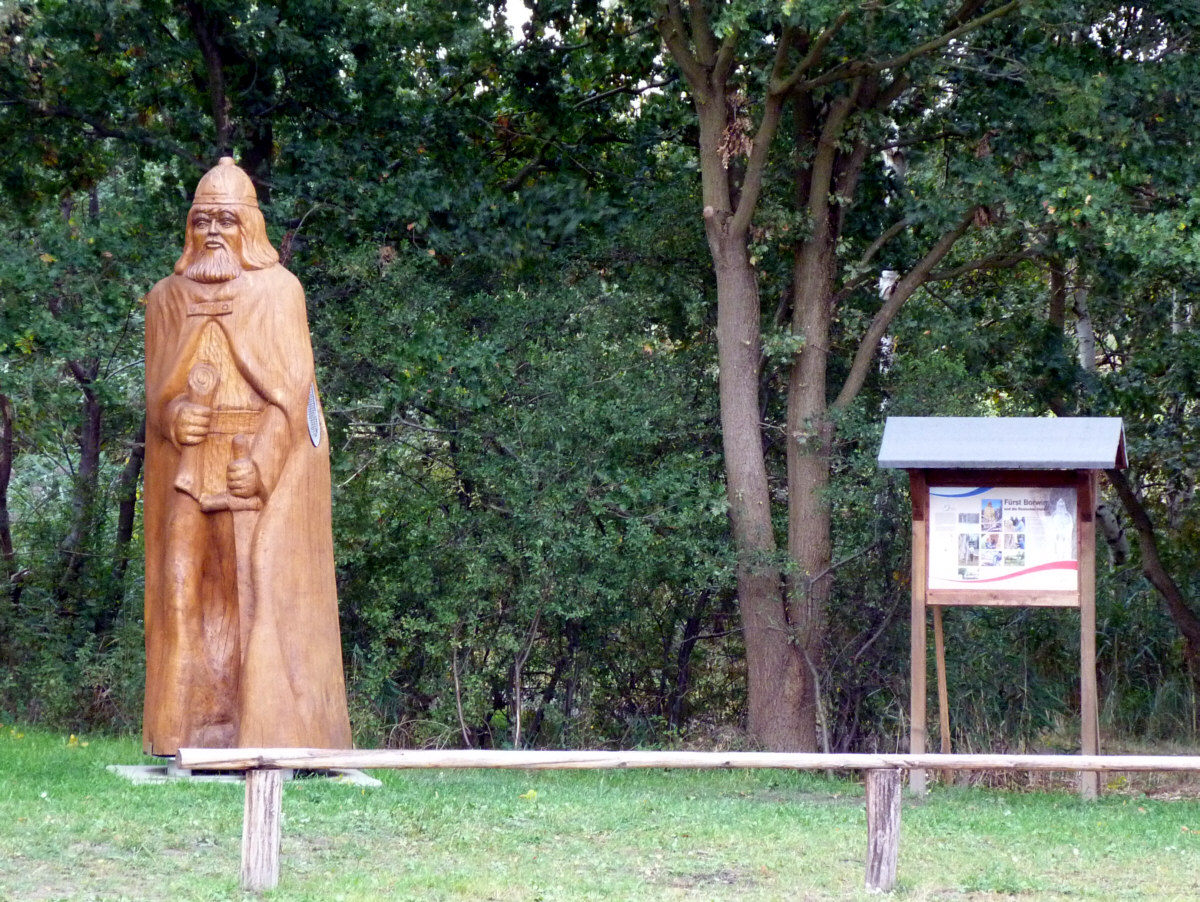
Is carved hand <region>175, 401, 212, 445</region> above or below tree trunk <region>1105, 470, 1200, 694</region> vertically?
above

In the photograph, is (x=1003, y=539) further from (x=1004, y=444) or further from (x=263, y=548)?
(x=263, y=548)

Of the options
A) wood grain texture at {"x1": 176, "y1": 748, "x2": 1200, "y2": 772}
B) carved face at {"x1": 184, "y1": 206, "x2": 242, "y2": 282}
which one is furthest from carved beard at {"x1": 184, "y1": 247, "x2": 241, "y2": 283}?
wood grain texture at {"x1": 176, "y1": 748, "x2": 1200, "y2": 772}

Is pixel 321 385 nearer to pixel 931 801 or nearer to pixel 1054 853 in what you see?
pixel 931 801

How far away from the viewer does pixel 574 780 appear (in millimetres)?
10859

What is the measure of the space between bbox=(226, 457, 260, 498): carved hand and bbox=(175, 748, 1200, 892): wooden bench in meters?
2.46

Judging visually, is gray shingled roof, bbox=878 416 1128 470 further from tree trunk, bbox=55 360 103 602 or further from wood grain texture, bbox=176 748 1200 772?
tree trunk, bbox=55 360 103 602

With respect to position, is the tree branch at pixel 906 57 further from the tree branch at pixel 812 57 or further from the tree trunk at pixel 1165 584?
the tree trunk at pixel 1165 584

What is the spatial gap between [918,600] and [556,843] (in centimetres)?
352

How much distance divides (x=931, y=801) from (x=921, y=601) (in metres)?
1.30

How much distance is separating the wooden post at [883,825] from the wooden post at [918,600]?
138 inches

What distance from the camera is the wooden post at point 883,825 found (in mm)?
6594

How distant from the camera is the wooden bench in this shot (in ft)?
20.6

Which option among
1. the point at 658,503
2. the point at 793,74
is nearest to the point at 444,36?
the point at 793,74

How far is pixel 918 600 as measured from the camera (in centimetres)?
1009
